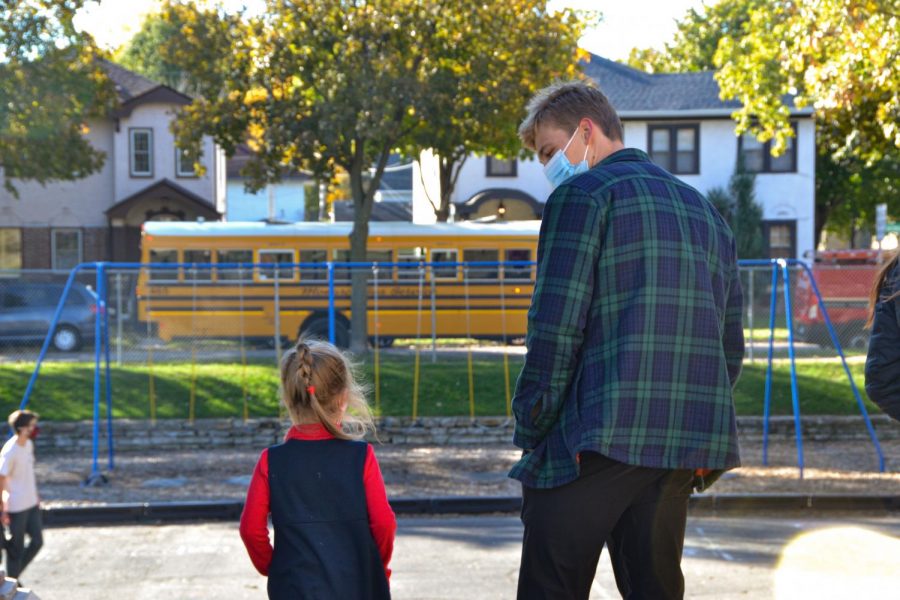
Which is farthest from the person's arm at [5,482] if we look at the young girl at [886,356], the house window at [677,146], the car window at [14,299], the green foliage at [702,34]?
the green foliage at [702,34]

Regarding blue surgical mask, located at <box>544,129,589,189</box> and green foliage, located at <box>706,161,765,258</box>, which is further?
green foliage, located at <box>706,161,765,258</box>

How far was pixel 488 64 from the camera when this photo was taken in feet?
66.1

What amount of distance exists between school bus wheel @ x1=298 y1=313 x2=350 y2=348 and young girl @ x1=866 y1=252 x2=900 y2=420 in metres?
16.0

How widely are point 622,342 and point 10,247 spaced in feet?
116

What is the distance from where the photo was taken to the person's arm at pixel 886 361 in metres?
3.57

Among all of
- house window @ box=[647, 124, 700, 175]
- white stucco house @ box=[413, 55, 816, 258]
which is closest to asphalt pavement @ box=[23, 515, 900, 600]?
white stucco house @ box=[413, 55, 816, 258]

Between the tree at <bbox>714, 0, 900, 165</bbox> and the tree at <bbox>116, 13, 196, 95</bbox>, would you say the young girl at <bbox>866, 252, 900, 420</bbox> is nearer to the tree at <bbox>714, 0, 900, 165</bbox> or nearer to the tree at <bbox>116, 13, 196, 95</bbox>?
the tree at <bbox>714, 0, 900, 165</bbox>

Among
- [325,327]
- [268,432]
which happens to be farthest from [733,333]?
[325,327]

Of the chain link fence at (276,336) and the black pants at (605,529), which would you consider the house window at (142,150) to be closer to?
the chain link fence at (276,336)

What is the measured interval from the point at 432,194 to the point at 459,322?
15499mm

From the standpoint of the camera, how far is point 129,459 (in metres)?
14.2

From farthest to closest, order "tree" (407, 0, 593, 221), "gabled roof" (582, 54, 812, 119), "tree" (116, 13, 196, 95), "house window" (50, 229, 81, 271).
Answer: "tree" (116, 13, 196, 95) < "house window" (50, 229, 81, 271) < "gabled roof" (582, 54, 812, 119) < "tree" (407, 0, 593, 221)

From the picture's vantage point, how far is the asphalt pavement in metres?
7.57

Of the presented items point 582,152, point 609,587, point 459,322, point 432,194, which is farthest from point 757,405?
point 432,194
